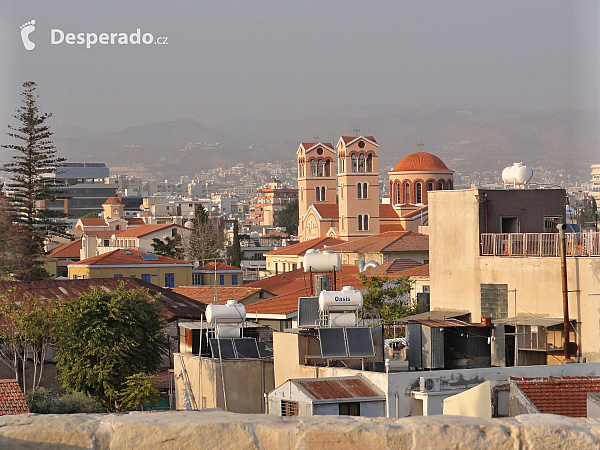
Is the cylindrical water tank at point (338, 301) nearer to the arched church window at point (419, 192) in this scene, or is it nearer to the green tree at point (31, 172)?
the green tree at point (31, 172)

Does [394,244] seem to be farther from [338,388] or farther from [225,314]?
[338,388]

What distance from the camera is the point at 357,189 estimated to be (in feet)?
258

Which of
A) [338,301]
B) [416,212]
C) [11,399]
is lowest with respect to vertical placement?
[11,399]

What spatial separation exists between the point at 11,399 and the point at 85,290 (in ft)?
50.2

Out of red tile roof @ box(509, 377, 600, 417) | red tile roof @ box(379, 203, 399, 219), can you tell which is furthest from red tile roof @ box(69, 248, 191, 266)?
red tile roof @ box(509, 377, 600, 417)

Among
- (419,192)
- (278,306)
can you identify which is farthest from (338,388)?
(419,192)

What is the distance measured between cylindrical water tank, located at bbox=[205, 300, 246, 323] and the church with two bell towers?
5798cm

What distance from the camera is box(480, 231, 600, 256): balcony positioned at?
16.3 meters

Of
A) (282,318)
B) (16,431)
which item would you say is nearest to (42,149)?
(282,318)

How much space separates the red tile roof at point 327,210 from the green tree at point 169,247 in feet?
50.4

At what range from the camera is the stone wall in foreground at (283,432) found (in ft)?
9.64

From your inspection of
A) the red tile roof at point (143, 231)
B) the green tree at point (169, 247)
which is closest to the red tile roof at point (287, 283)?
the green tree at point (169, 247)

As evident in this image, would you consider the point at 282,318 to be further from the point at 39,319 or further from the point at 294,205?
the point at 294,205

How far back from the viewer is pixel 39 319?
19906 millimetres
